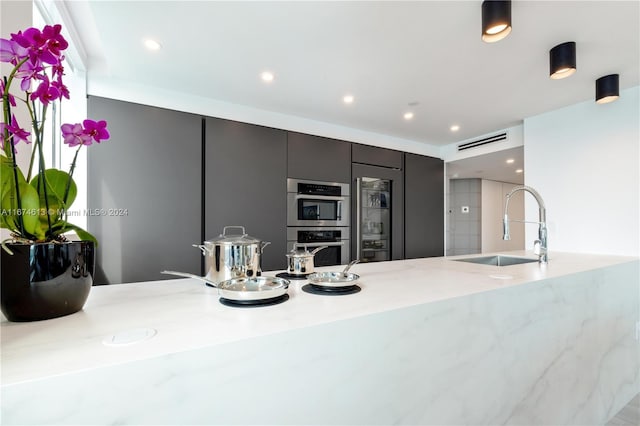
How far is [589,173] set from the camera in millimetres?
2617

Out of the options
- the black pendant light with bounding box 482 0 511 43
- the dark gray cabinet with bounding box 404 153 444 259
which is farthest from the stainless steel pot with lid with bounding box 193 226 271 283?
the dark gray cabinet with bounding box 404 153 444 259

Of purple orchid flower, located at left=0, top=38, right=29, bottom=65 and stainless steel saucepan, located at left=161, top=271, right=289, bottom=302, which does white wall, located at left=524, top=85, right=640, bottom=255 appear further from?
purple orchid flower, located at left=0, top=38, right=29, bottom=65

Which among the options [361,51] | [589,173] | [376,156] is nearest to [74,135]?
[361,51]

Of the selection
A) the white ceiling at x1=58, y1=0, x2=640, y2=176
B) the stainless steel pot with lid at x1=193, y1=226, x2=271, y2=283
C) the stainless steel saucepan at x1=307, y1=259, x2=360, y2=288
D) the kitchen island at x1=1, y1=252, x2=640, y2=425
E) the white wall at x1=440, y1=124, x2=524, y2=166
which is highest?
the white ceiling at x1=58, y1=0, x2=640, y2=176

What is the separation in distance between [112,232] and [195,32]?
61.6 inches

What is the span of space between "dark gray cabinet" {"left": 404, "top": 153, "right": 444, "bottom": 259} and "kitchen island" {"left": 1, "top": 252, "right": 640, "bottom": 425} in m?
2.31

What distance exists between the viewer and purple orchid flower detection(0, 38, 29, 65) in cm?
57

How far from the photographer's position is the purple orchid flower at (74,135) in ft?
2.26

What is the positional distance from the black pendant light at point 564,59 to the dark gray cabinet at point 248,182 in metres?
2.17

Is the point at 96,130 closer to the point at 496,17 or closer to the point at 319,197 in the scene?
the point at 496,17

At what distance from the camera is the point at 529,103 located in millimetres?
2697

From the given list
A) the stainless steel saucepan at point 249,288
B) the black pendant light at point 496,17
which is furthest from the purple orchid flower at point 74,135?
the black pendant light at point 496,17

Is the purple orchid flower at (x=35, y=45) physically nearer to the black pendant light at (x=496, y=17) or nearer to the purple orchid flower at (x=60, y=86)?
the purple orchid flower at (x=60, y=86)

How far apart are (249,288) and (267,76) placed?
1822mm
